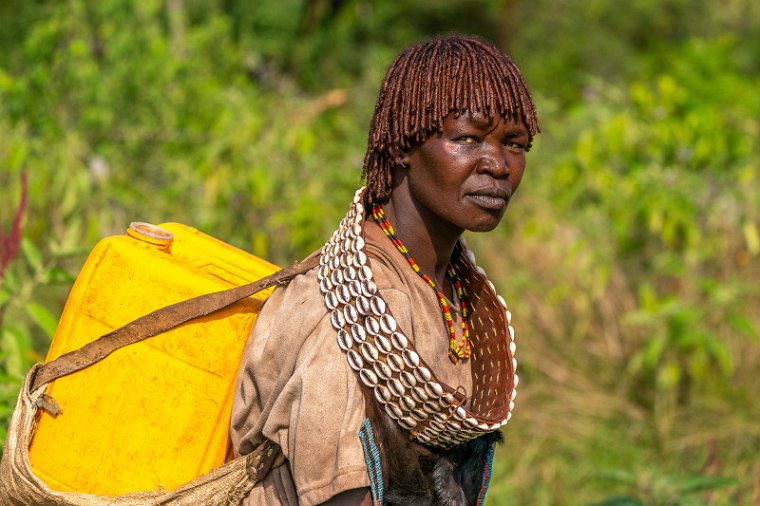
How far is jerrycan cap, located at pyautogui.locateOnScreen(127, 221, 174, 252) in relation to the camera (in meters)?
2.21

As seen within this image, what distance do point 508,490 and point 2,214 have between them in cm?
275

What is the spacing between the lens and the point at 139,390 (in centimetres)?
213

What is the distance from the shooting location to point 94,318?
2.19 metres

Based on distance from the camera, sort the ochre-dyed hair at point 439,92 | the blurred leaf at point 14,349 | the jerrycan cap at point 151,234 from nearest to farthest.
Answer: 1. the ochre-dyed hair at point 439,92
2. the jerrycan cap at point 151,234
3. the blurred leaf at point 14,349

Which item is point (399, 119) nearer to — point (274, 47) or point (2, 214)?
point (2, 214)

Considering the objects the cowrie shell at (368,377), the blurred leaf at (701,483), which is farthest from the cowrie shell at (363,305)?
the blurred leaf at (701,483)

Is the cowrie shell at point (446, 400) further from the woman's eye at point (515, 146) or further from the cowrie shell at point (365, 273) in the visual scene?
the woman's eye at point (515, 146)

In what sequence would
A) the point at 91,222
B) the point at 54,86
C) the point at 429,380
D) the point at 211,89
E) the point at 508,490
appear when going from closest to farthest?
the point at 429,380, the point at 91,222, the point at 508,490, the point at 54,86, the point at 211,89

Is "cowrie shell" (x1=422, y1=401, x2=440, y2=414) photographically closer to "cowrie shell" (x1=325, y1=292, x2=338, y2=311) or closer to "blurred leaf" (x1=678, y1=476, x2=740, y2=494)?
"cowrie shell" (x1=325, y1=292, x2=338, y2=311)

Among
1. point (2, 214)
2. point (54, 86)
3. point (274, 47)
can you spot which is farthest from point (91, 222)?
point (274, 47)

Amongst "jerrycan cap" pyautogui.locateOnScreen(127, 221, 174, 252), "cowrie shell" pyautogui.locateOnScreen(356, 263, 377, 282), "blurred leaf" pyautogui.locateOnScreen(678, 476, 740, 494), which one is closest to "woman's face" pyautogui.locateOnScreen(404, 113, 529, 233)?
"cowrie shell" pyautogui.locateOnScreen(356, 263, 377, 282)

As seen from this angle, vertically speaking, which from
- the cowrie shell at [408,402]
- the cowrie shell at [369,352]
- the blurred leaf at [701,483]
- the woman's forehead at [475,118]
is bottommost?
the blurred leaf at [701,483]

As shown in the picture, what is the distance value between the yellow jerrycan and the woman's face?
457mm

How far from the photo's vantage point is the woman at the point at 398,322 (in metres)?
1.98
